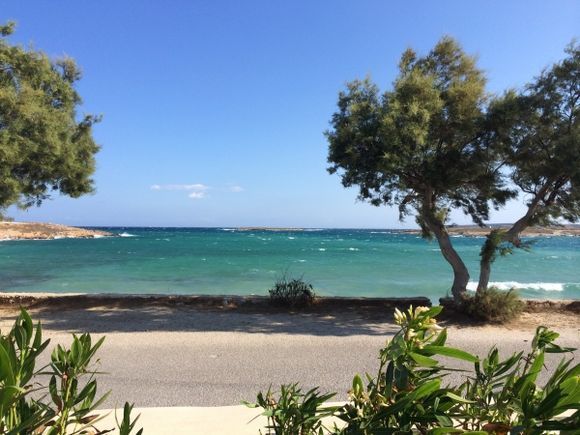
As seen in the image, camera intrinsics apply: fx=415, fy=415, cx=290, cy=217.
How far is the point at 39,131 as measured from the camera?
29.8ft

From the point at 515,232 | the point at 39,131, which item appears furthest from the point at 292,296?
the point at 39,131

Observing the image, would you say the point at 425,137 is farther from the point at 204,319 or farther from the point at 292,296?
the point at 204,319

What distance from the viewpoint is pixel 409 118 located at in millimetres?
8969

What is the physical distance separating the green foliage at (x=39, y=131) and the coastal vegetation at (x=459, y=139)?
21.3 ft

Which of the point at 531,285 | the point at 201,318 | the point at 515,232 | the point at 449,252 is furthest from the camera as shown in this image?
the point at 531,285

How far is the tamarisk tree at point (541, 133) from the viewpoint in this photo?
29.7 feet

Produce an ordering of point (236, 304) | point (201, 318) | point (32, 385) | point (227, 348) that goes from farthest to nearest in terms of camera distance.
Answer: point (236, 304) < point (201, 318) < point (227, 348) < point (32, 385)

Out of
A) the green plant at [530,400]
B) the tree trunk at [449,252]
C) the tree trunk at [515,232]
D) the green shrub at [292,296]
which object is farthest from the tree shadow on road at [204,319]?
the green plant at [530,400]

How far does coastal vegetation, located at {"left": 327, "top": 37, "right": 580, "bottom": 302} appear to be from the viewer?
8992 mm

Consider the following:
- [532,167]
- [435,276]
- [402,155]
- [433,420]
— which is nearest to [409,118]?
[402,155]

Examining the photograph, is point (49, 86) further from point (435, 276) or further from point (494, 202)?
point (435, 276)

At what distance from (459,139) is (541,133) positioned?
169 centimetres

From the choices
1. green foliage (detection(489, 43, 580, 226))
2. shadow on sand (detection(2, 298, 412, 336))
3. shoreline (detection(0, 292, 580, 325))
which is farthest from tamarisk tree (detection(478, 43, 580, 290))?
shadow on sand (detection(2, 298, 412, 336))

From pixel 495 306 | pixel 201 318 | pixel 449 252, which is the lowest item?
pixel 201 318
